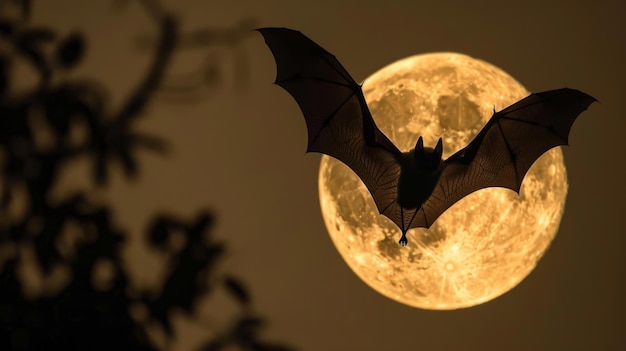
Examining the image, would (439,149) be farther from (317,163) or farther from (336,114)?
(317,163)

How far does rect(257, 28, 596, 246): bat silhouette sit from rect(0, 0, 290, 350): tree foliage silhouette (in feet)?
2.24

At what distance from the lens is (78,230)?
74.0 inches

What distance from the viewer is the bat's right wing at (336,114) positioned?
1332mm

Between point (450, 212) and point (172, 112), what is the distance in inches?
38.0

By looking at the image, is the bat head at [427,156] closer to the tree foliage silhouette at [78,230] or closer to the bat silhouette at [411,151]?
the bat silhouette at [411,151]

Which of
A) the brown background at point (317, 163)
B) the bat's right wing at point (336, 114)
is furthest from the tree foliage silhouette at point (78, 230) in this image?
the bat's right wing at point (336, 114)

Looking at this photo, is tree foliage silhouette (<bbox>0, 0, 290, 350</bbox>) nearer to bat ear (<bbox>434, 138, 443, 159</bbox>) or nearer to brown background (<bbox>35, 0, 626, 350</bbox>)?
brown background (<bbox>35, 0, 626, 350</bbox>)

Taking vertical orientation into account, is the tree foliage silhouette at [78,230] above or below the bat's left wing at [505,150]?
below

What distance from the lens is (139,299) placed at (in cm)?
191

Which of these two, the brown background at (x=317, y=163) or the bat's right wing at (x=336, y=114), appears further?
the brown background at (x=317, y=163)

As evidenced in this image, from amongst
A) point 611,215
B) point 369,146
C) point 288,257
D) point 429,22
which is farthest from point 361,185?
point 611,215

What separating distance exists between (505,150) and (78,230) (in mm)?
1146

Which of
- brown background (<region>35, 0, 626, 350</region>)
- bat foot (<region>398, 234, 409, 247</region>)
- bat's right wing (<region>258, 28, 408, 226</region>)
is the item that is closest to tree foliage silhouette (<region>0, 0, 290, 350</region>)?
brown background (<region>35, 0, 626, 350</region>)

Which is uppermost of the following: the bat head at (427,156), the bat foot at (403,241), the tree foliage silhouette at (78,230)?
the bat head at (427,156)
